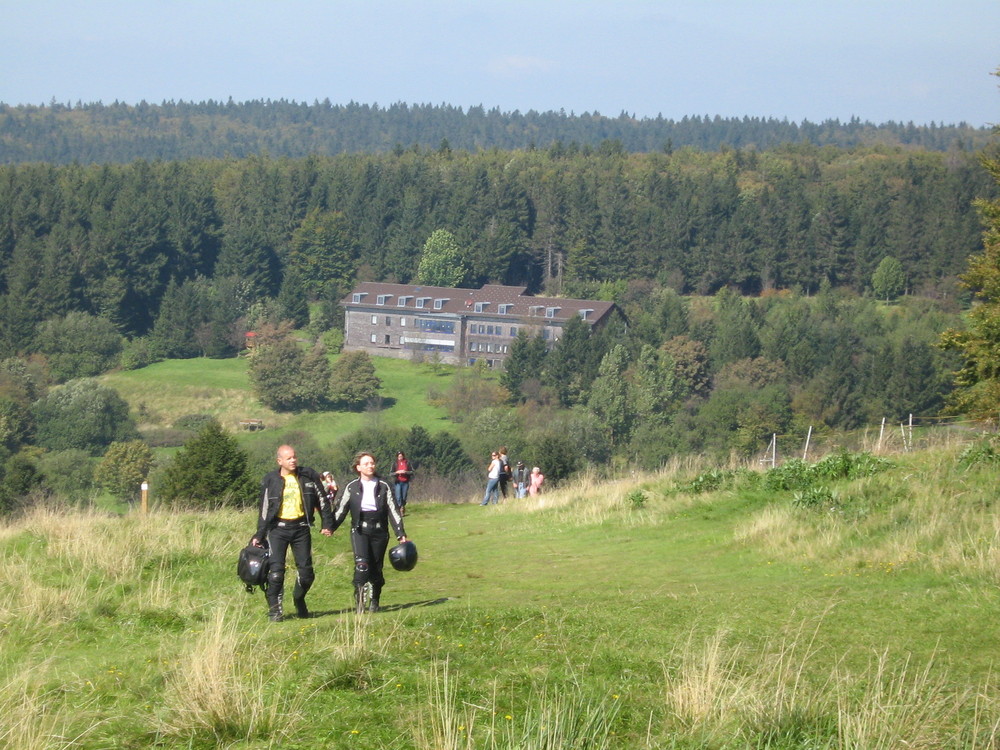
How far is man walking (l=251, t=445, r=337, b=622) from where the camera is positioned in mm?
11281

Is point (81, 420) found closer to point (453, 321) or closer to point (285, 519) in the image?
point (453, 321)

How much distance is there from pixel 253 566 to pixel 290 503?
0.64 metres

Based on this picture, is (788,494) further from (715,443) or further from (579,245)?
(579,245)

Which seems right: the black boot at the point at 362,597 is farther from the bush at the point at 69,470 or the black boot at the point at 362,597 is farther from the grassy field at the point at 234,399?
the grassy field at the point at 234,399

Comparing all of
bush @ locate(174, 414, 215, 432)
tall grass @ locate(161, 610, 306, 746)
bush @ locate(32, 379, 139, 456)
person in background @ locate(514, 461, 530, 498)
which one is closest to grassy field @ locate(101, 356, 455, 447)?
bush @ locate(174, 414, 215, 432)

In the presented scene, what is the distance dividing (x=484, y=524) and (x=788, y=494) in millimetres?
5425

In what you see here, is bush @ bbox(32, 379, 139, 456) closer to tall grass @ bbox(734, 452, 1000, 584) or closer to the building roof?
the building roof

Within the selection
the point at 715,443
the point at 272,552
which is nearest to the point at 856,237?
the point at 715,443

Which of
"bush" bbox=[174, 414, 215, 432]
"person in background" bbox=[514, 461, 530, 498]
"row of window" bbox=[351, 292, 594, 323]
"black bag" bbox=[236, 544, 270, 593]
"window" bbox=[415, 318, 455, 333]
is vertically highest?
"black bag" bbox=[236, 544, 270, 593]

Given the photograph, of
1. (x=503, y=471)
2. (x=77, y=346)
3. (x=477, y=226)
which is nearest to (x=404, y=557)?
(x=503, y=471)

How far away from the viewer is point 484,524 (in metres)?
20.8

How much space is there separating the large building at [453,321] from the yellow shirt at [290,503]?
120 m

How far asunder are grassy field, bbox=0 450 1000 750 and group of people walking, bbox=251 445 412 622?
451mm

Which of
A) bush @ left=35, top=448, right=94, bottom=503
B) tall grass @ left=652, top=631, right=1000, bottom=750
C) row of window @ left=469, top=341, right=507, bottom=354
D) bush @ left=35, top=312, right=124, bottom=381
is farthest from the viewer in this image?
row of window @ left=469, top=341, right=507, bottom=354
